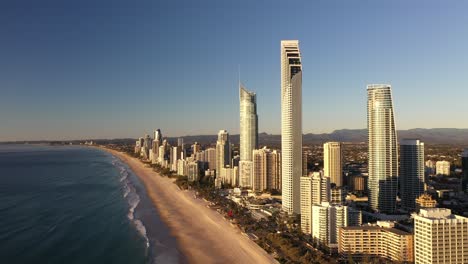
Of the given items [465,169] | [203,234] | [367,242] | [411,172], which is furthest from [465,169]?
[203,234]

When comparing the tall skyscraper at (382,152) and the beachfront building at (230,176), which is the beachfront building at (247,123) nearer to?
the beachfront building at (230,176)

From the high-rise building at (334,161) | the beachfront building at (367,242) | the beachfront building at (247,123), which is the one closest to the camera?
the beachfront building at (367,242)

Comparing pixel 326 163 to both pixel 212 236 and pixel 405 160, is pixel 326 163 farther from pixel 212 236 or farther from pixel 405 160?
pixel 212 236

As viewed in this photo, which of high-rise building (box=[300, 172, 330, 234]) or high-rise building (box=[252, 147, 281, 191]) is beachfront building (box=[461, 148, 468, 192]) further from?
high-rise building (box=[300, 172, 330, 234])

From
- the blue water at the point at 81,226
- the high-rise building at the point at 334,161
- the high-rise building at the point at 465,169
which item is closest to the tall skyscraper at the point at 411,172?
the high-rise building at the point at 465,169

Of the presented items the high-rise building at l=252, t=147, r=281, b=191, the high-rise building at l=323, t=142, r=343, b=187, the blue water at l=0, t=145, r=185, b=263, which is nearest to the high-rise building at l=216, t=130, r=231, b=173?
the high-rise building at l=252, t=147, r=281, b=191
